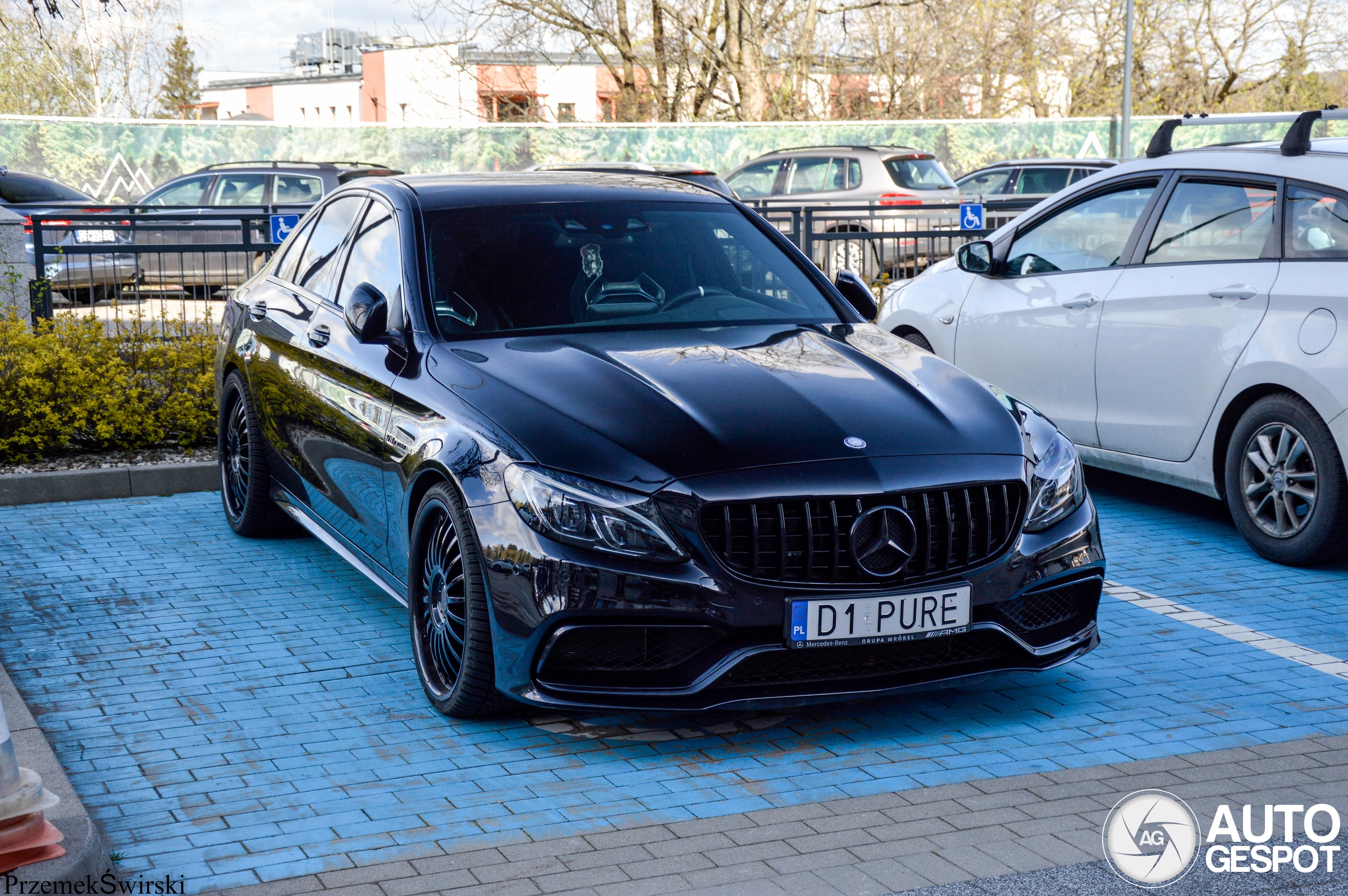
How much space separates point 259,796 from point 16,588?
2.69m

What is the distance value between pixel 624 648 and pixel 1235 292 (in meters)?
3.60

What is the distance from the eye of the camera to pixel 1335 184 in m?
6.13

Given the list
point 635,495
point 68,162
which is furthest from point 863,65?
point 635,495

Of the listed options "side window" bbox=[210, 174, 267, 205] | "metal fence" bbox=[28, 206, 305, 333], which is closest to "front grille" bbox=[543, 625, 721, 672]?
"metal fence" bbox=[28, 206, 305, 333]

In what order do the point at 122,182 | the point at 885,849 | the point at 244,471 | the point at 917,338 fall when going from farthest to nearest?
1. the point at 122,182
2. the point at 917,338
3. the point at 244,471
4. the point at 885,849

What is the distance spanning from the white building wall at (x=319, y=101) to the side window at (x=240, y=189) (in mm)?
69420

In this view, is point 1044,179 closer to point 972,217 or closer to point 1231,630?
point 972,217

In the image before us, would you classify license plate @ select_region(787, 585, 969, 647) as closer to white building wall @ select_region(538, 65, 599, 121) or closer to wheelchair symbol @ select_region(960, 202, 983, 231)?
wheelchair symbol @ select_region(960, 202, 983, 231)

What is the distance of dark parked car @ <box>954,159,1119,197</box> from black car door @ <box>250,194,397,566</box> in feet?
53.3

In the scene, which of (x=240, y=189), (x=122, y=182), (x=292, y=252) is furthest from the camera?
(x=122, y=182)

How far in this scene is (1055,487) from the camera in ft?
15.2

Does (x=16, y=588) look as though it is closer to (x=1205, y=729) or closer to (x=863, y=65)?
(x=1205, y=729)

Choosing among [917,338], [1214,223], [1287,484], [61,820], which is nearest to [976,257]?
[917,338]

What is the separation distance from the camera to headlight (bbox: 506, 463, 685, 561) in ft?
13.5
